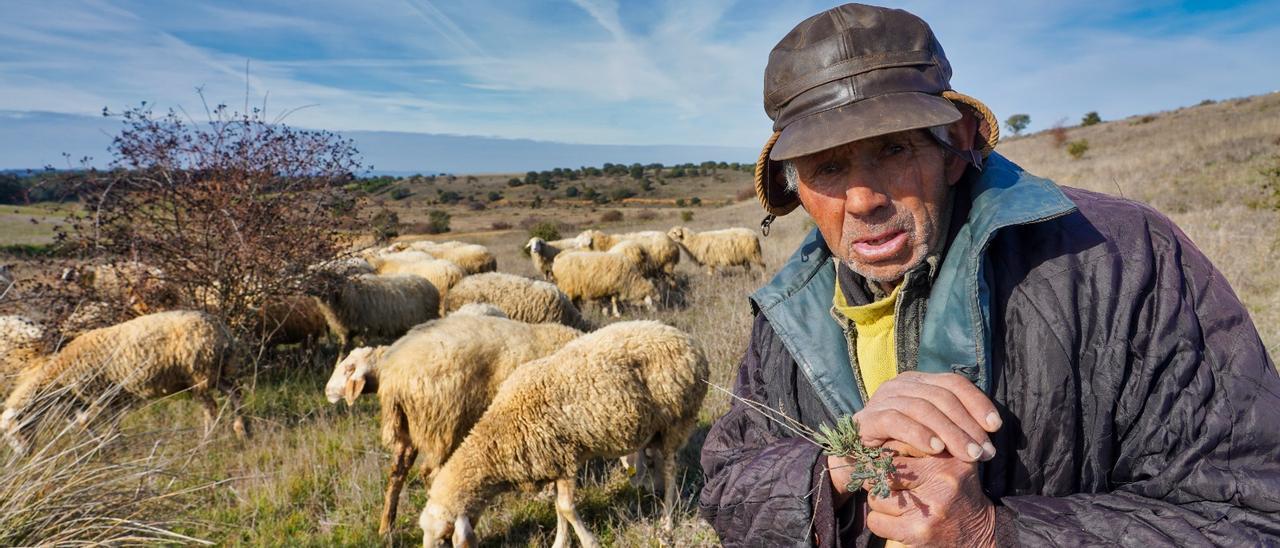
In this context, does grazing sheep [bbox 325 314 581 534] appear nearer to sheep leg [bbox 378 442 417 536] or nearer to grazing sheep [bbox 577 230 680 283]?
sheep leg [bbox 378 442 417 536]

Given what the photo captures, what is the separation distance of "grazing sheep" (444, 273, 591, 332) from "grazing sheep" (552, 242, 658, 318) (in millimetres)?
4001

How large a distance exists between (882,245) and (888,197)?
0.11 m

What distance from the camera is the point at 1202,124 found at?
28750mm

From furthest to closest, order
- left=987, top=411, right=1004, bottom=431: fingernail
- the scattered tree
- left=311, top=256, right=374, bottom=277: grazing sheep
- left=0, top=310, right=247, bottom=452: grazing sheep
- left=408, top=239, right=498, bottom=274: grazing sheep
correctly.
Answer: the scattered tree
left=408, top=239, right=498, bottom=274: grazing sheep
left=311, top=256, right=374, bottom=277: grazing sheep
left=0, top=310, right=247, bottom=452: grazing sheep
left=987, top=411, right=1004, bottom=431: fingernail

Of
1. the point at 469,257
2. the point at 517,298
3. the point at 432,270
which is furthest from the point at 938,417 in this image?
the point at 469,257

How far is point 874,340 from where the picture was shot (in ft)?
5.30

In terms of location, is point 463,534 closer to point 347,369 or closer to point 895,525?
point 347,369

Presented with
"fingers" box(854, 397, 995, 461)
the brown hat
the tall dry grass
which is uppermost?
the brown hat

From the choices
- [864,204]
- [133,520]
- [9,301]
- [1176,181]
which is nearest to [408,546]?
[133,520]

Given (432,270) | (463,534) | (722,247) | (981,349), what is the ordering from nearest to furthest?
(981,349) → (463,534) → (432,270) → (722,247)

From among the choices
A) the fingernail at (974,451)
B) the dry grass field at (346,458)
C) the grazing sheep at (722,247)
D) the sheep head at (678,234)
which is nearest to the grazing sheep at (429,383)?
the dry grass field at (346,458)

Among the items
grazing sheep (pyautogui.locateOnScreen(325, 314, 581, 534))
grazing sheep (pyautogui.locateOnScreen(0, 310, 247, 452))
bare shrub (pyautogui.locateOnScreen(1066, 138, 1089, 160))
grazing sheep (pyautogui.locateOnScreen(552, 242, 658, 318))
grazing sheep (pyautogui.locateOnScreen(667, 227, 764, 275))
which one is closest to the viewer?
grazing sheep (pyautogui.locateOnScreen(325, 314, 581, 534))

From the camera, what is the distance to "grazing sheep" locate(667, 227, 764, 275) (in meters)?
18.5

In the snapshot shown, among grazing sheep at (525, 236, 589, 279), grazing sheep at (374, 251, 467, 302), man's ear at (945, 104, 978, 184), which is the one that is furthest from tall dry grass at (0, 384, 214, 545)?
grazing sheep at (525, 236, 589, 279)
